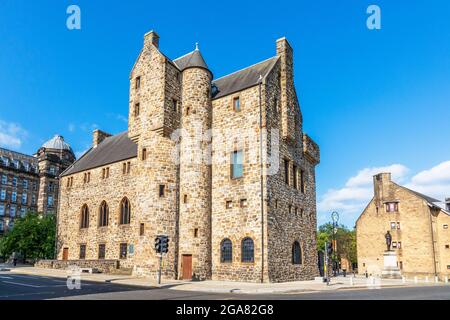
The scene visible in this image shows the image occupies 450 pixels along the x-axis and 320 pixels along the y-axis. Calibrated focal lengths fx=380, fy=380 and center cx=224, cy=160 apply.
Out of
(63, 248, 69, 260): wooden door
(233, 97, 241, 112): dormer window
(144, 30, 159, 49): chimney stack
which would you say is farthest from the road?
(63, 248, 69, 260): wooden door

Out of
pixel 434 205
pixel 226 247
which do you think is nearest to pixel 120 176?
pixel 226 247

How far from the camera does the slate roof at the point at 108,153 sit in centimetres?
3934

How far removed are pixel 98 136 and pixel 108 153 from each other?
7.92 metres

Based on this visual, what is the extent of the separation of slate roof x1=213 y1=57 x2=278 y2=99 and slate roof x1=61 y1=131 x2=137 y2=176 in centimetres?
1100

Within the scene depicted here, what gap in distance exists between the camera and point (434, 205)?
49188 mm

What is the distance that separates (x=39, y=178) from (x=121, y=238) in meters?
51.7

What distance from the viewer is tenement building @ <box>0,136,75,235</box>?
73125mm

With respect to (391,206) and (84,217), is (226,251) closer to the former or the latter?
(84,217)

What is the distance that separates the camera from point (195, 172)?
100ft

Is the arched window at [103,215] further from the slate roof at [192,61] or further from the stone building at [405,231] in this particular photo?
the stone building at [405,231]

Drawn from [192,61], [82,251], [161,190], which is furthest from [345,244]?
[192,61]

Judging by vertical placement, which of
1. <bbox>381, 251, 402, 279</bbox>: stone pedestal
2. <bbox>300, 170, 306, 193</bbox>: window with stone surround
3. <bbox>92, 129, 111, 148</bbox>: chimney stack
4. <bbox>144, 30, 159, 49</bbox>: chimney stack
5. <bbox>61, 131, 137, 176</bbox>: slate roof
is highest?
<bbox>144, 30, 159, 49</bbox>: chimney stack

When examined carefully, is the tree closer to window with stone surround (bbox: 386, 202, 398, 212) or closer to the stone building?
the stone building
